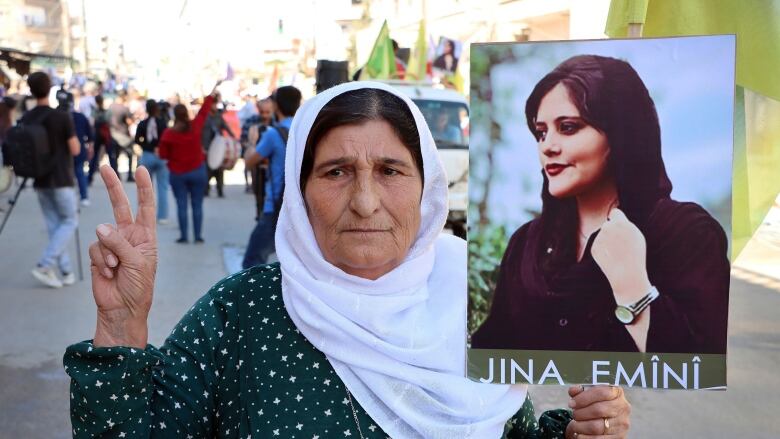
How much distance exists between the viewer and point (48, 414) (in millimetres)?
5082

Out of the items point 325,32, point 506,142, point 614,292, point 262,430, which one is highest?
point 325,32

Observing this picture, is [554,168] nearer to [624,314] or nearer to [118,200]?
[624,314]

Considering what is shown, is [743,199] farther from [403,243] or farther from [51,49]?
[51,49]

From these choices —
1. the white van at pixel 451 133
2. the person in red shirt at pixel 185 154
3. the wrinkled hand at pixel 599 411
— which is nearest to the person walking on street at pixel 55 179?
the person in red shirt at pixel 185 154

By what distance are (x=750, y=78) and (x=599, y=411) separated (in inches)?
42.0

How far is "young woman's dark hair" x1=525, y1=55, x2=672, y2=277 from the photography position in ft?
5.30

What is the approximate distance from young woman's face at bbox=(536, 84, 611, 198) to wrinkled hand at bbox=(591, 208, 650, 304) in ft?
0.26

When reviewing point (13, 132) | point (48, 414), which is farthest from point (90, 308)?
point (48, 414)

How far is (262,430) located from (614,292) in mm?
774

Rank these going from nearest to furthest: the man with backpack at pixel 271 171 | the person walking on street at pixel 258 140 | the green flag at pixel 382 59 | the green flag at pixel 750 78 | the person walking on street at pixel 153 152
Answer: the green flag at pixel 750 78, the man with backpack at pixel 271 171, the person walking on street at pixel 258 140, the person walking on street at pixel 153 152, the green flag at pixel 382 59

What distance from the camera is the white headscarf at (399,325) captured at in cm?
191

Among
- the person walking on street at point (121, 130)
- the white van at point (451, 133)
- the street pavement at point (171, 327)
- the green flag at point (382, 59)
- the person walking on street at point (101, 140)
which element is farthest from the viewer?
the person walking on street at point (121, 130)

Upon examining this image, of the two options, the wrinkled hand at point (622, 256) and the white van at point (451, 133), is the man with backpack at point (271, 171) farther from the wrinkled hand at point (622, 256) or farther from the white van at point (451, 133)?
the wrinkled hand at point (622, 256)

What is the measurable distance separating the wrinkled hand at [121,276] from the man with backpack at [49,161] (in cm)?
670
